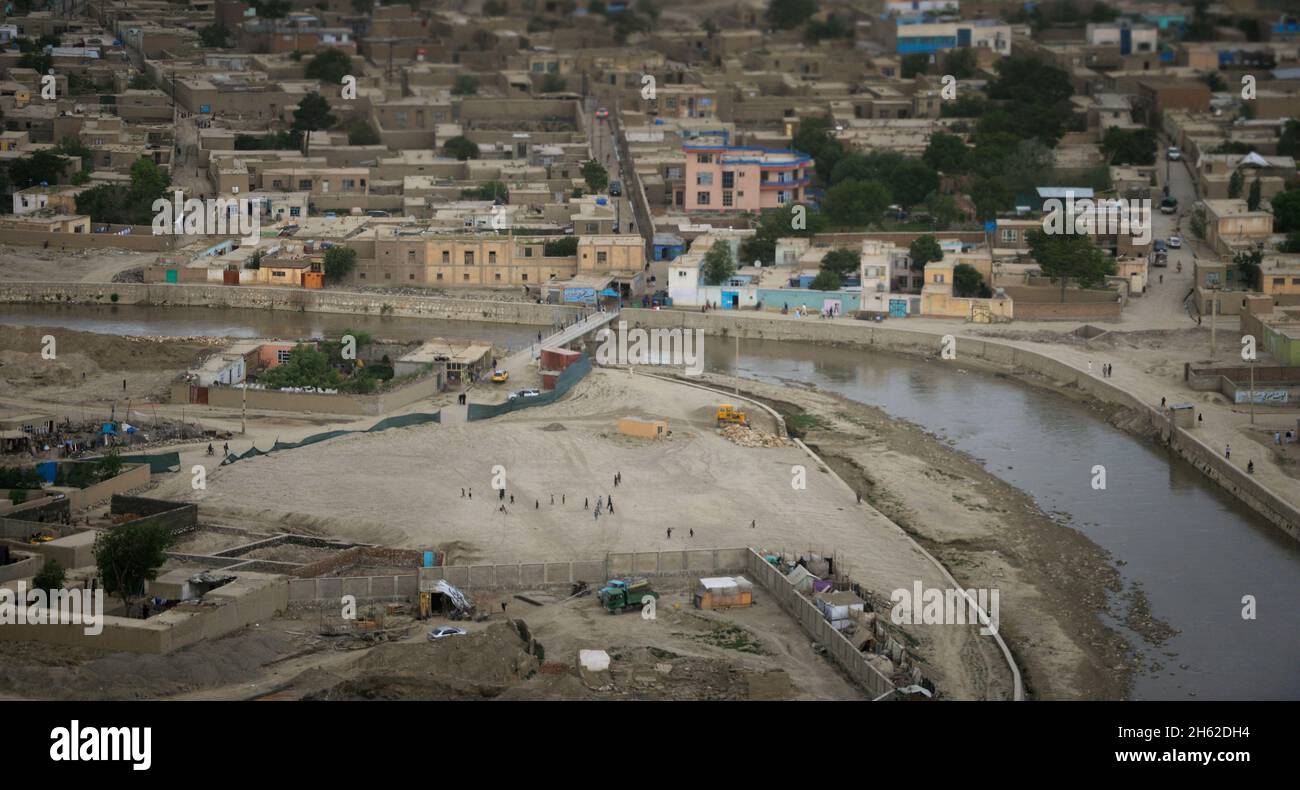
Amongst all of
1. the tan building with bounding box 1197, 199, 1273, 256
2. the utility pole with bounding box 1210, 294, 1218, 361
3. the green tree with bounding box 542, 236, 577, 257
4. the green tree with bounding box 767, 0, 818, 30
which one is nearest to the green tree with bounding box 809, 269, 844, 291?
the green tree with bounding box 542, 236, 577, 257

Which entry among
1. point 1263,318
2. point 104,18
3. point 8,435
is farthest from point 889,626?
point 104,18

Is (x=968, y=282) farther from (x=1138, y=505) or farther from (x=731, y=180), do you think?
(x=1138, y=505)

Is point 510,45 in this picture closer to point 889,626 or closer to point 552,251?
point 552,251

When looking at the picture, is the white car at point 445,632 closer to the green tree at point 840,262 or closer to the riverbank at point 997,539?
the riverbank at point 997,539

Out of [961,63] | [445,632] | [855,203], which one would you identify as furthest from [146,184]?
[445,632]

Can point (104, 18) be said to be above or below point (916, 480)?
above

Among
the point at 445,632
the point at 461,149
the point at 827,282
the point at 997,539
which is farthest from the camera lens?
the point at 461,149
